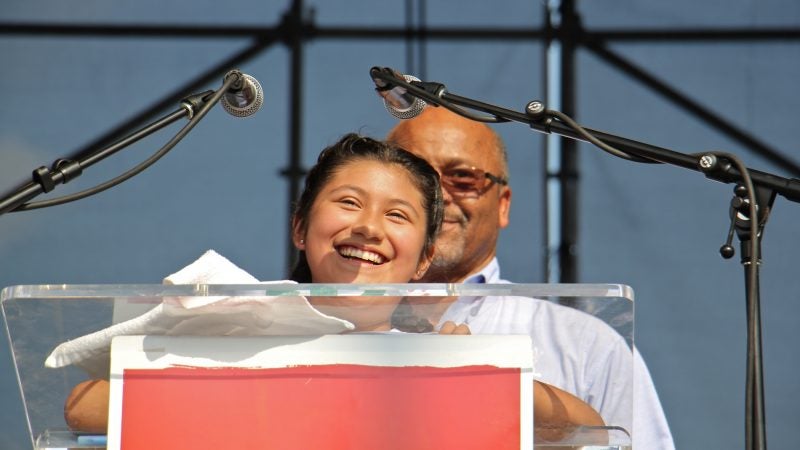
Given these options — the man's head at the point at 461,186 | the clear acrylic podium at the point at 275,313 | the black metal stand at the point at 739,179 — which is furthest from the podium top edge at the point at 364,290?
the man's head at the point at 461,186

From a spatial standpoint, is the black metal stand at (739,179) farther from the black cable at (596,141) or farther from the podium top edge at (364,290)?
the podium top edge at (364,290)

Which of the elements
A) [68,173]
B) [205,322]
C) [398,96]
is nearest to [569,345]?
[205,322]

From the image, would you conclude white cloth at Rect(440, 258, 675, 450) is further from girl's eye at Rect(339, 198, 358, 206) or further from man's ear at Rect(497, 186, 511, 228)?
man's ear at Rect(497, 186, 511, 228)

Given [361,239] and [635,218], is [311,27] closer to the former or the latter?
[635,218]

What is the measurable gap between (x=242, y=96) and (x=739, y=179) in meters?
0.62

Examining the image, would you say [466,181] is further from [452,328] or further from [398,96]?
[452,328]

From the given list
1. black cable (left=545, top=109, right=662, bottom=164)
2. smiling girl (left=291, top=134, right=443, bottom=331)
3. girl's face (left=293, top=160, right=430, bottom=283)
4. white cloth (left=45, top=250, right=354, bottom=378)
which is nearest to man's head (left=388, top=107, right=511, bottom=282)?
smiling girl (left=291, top=134, right=443, bottom=331)

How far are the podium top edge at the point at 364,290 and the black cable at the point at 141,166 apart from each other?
0.87 ft

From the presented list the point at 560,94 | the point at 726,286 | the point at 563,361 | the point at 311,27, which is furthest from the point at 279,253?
the point at 563,361

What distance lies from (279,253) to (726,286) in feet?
4.22

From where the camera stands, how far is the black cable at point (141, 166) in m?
1.40

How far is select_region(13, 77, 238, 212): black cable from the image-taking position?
4.60 ft

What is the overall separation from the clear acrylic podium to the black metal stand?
0.15 metres

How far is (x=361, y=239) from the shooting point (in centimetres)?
172
